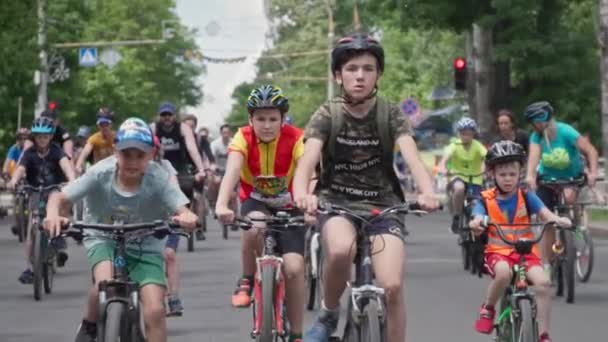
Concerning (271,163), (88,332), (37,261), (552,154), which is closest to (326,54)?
(552,154)

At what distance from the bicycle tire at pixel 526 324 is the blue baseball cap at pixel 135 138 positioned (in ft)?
7.11

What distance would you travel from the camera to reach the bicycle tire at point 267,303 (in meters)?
10.5

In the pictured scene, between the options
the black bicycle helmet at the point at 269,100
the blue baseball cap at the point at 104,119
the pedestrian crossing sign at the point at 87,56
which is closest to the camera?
the black bicycle helmet at the point at 269,100

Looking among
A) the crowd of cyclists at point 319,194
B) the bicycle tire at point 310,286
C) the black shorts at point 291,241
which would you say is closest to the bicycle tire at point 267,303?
the crowd of cyclists at point 319,194

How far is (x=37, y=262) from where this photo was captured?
55.0 ft

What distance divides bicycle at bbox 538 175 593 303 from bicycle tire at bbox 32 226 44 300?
4.47m

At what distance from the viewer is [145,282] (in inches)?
371

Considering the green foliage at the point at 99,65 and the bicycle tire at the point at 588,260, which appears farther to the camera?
the green foliage at the point at 99,65

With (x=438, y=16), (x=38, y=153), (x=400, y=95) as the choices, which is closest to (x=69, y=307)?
(x=38, y=153)

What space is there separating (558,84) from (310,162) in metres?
34.6

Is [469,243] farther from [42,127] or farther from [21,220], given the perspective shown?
[21,220]

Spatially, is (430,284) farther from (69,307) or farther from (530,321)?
(530,321)

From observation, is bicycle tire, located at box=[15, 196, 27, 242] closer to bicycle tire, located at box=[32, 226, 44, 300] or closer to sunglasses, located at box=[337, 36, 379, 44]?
bicycle tire, located at box=[32, 226, 44, 300]

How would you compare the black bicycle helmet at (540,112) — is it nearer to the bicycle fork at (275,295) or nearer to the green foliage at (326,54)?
the bicycle fork at (275,295)
